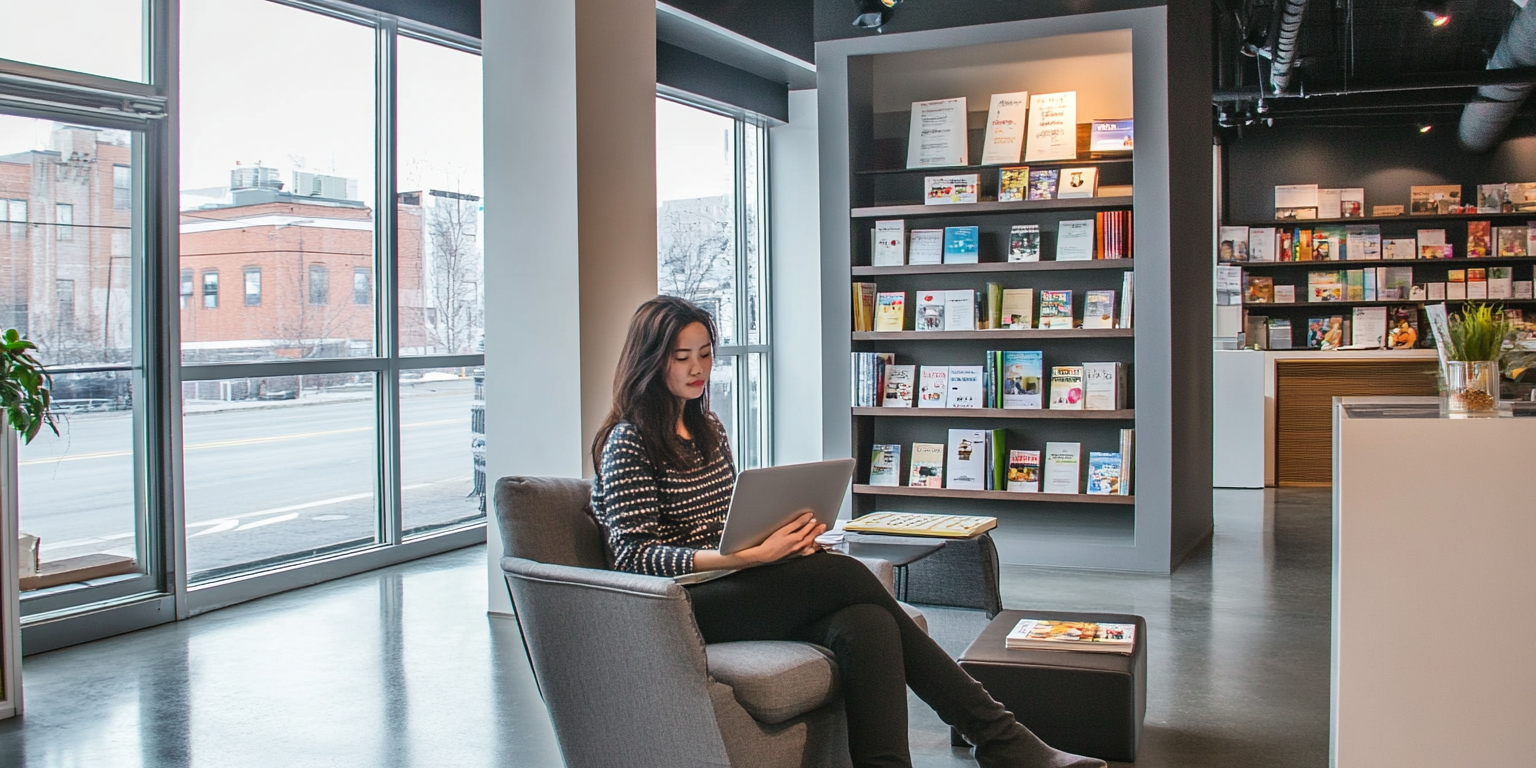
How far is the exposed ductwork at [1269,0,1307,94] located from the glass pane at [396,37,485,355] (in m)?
4.85

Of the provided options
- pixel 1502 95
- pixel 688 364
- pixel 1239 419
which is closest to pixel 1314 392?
pixel 1239 419

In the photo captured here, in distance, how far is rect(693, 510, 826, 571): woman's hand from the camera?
9.21 ft

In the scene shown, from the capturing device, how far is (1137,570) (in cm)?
591

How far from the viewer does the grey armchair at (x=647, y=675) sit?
8.34 feet

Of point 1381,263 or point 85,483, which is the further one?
point 1381,263

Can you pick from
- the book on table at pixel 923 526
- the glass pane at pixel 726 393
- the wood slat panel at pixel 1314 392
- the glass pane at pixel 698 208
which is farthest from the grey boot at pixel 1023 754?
the wood slat panel at pixel 1314 392

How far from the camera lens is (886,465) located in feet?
21.2

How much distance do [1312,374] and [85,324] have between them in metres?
8.82

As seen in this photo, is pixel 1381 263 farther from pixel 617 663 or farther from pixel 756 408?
pixel 617 663

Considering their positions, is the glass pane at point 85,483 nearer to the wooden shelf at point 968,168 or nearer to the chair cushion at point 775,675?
the chair cushion at point 775,675

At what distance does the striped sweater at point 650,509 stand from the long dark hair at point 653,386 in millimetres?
31

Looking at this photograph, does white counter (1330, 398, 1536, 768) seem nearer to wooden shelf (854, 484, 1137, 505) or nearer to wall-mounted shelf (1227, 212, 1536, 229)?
wooden shelf (854, 484, 1137, 505)

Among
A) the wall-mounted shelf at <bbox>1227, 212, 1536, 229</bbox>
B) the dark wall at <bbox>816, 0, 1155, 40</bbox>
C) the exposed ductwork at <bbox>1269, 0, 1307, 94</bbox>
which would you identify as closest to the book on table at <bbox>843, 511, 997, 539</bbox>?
the dark wall at <bbox>816, 0, 1155, 40</bbox>

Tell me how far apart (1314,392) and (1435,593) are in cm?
792
